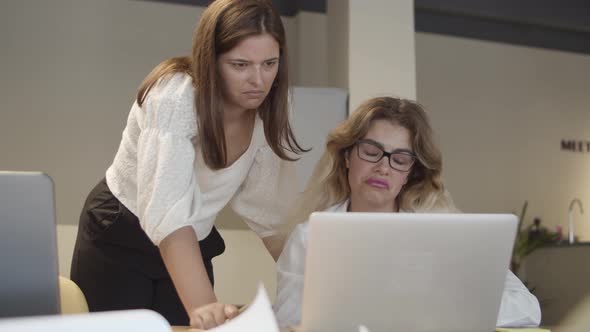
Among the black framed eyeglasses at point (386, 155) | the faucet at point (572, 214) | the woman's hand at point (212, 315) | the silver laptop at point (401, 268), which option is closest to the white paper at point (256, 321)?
the silver laptop at point (401, 268)

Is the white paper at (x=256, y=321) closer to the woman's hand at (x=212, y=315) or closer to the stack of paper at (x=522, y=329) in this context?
the woman's hand at (x=212, y=315)

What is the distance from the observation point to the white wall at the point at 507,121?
5.66m

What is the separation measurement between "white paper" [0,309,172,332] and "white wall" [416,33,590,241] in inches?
197

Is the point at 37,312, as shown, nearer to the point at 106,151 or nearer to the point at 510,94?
the point at 106,151

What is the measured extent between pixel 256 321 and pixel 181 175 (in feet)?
2.45

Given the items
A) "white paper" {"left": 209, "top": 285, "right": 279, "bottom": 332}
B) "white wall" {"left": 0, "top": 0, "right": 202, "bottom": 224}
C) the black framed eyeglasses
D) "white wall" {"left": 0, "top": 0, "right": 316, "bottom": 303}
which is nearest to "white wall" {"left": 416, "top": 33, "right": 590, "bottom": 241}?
"white wall" {"left": 0, "top": 0, "right": 316, "bottom": 303}

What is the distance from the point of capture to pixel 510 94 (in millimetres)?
5883

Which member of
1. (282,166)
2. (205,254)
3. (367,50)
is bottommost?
(205,254)

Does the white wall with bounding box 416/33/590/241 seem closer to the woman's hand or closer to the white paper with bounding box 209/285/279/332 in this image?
the woman's hand

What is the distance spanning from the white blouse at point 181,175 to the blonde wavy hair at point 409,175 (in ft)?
0.33

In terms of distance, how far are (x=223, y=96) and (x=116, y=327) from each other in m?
1.16

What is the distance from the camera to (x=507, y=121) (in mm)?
5840

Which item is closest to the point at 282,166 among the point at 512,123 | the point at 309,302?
the point at 309,302

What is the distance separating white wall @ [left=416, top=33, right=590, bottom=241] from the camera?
5660 mm
